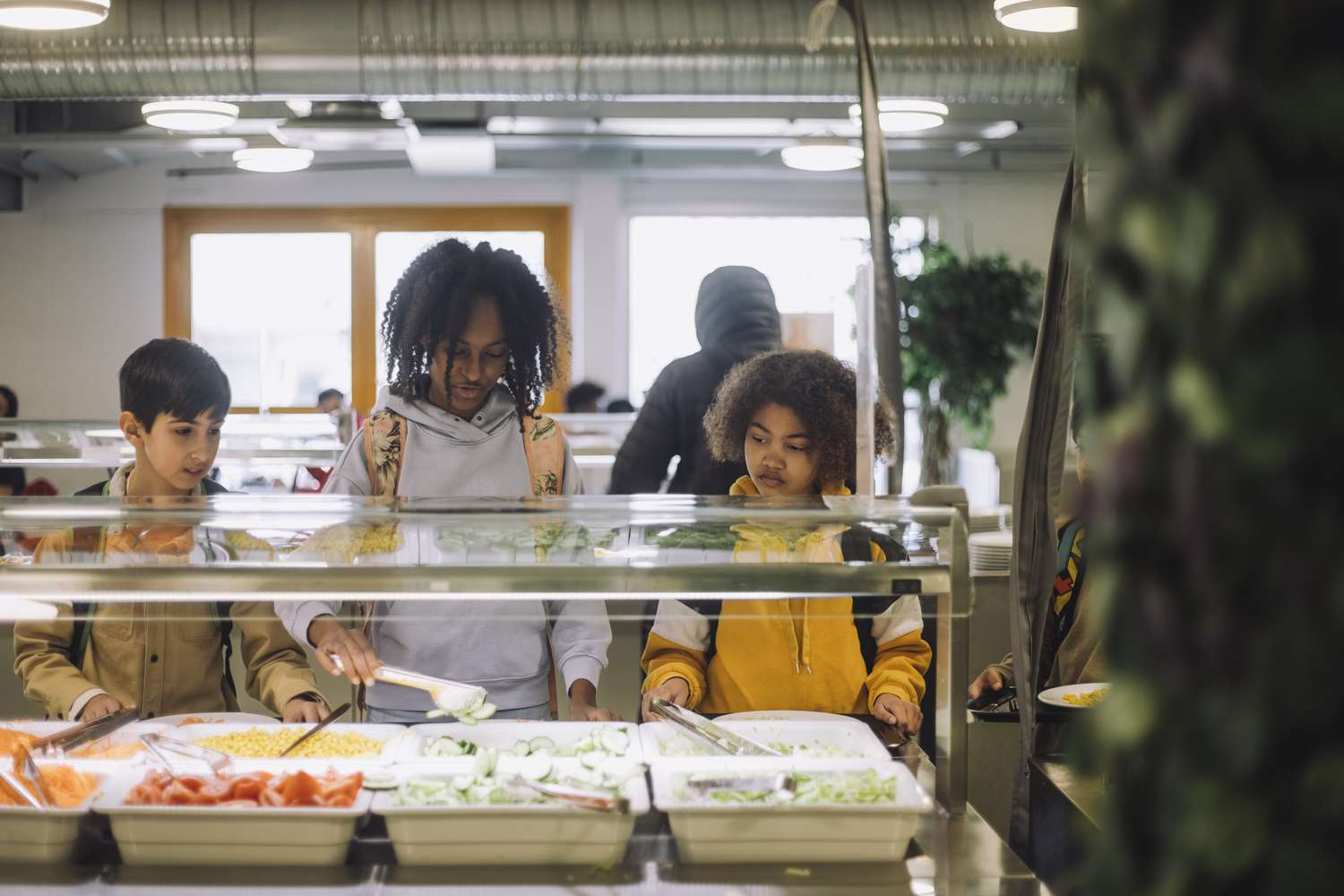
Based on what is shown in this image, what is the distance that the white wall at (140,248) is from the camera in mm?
9078

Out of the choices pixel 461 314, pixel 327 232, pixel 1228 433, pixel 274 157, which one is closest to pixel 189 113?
pixel 274 157

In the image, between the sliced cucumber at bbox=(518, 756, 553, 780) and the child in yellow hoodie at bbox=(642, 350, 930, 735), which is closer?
the sliced cucumber at bbox=(518, 756, 553, 780)

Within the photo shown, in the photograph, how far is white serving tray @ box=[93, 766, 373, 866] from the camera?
1446 mm

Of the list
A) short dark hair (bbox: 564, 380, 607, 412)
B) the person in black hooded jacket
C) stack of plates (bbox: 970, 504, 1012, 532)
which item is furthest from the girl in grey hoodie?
short dark hair (bbox: 564, 380, 607, 412)

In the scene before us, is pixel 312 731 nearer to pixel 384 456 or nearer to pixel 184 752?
pixel 184 752

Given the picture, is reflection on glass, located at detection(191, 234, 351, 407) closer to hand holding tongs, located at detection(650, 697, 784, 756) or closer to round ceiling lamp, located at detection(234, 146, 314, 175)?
round ceiling lamp, located at detection(234, 146, 314, 175)

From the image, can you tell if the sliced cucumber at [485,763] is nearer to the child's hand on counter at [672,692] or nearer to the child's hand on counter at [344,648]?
the child's hand on counter at [344,648]

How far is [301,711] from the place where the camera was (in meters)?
1.94

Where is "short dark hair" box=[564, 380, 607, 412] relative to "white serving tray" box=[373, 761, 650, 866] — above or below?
above

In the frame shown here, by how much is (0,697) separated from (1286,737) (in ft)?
8.30

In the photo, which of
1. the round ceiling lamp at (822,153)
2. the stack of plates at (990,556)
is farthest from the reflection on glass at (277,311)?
the stack of plates at (990,556)

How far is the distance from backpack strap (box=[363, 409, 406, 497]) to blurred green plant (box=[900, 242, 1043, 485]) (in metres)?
6.34

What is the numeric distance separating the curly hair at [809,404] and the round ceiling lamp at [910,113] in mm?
2224

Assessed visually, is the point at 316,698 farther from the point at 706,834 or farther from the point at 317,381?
the point at 317,381
